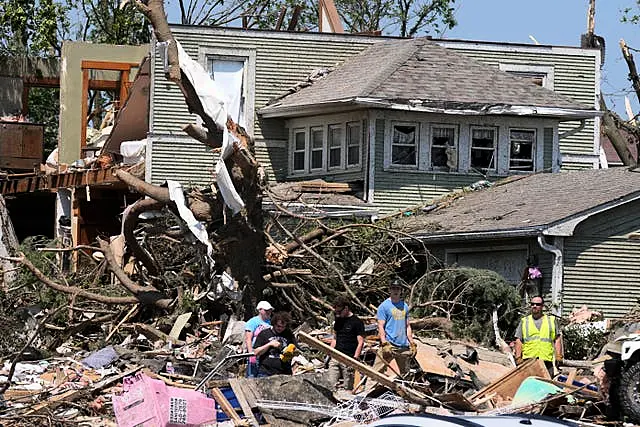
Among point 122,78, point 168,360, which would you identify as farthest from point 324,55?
point 168,360

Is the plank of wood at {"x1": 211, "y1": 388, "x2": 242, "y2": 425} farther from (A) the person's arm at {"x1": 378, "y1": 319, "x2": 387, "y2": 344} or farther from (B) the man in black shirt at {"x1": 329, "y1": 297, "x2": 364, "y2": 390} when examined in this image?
(A) the person's arm at {"x1": 378, "y1": 319, "x2": 387, "y2": 344}

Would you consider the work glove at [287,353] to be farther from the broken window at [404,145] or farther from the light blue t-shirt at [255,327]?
the broken window at [404,145]

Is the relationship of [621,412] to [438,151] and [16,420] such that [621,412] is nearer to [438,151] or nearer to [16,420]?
[16,420]

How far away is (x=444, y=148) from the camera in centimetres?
2733

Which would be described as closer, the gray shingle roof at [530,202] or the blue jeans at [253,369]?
the blue jeans at [253,369]

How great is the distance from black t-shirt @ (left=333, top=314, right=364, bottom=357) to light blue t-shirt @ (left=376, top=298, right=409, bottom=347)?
15.0 inches

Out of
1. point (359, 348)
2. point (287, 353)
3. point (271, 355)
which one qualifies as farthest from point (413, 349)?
point (271, 355)

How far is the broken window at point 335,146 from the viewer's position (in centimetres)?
2772

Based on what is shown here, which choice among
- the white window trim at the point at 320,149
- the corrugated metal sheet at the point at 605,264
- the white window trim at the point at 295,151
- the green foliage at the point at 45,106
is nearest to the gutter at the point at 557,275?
the corrugated metal sheet at the point at 605,264

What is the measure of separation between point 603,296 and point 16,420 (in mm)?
11474

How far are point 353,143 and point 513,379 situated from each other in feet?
43.1

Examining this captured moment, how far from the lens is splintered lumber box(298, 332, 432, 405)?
45.3 ft

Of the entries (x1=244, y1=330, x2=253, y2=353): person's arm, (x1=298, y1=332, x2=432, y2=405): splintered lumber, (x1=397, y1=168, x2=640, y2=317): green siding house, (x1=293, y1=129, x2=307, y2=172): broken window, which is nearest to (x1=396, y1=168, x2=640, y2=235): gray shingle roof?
(x1=397, y1=168, x2=640, y2=317): green siding house

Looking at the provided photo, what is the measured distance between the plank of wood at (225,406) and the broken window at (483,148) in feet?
46.9
